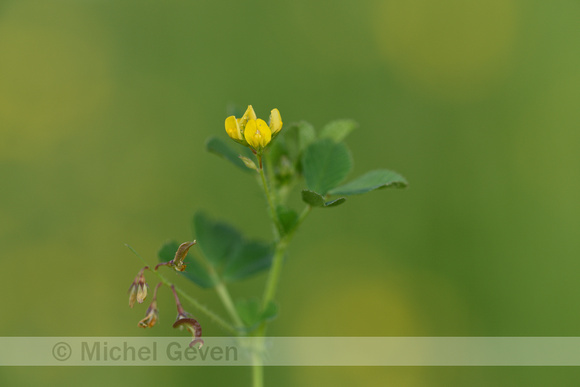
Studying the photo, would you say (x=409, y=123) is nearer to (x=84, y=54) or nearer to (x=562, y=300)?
(x=562, y=300)

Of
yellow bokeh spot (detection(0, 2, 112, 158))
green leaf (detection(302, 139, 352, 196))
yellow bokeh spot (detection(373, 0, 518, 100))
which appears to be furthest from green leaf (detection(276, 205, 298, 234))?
yellow bokeh spot (detection(0, 2, 112, 158))

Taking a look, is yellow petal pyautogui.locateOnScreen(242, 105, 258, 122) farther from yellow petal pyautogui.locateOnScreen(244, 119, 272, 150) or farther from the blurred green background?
the blurred green background

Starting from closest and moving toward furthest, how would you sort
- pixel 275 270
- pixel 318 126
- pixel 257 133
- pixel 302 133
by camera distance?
1. pixel 257 133
2. pixel 275 270
3. pixel 302 133
4. pixel 318 126

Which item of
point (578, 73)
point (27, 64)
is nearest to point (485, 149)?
point (578, 73)

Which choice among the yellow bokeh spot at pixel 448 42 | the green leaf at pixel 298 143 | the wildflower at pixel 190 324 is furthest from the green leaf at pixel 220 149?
the yellow bokeh spot at pixel 448 42

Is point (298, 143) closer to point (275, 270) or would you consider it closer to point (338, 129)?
point (338, 129)

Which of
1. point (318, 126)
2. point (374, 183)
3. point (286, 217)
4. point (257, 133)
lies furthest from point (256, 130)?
point (318, 126)

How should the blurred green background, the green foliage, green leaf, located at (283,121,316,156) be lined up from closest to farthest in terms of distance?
green leaf, located at (283,121,316,156)
the green foliage
the blurred green background

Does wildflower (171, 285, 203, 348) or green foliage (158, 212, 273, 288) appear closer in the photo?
wildflower (171, 285, 203, 348)
